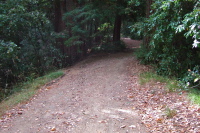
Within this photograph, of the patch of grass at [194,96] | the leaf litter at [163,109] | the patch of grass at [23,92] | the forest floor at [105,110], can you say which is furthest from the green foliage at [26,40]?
the patch of grass at [194,96]

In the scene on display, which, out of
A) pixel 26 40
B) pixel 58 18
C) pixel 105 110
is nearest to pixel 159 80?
pixel 105 110

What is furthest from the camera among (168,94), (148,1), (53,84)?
(148,1)

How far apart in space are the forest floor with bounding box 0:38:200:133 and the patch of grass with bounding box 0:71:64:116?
0.35 metres

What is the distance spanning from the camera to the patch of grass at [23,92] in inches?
294

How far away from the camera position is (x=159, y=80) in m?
8.33

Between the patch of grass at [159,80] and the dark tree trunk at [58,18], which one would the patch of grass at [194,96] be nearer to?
the patch of grass at [159,80]

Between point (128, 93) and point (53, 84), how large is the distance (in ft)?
13.4

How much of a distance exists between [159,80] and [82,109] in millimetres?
3652

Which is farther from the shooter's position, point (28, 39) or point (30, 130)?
point (28, 39)

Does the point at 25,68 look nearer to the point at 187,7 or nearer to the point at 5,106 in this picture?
the point at 5,106

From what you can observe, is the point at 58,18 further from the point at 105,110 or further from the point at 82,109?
the point at 105,110

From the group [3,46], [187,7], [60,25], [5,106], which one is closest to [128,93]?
[187,7]

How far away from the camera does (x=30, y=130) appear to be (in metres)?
5.09

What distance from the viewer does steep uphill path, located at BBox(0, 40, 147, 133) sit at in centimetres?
510
